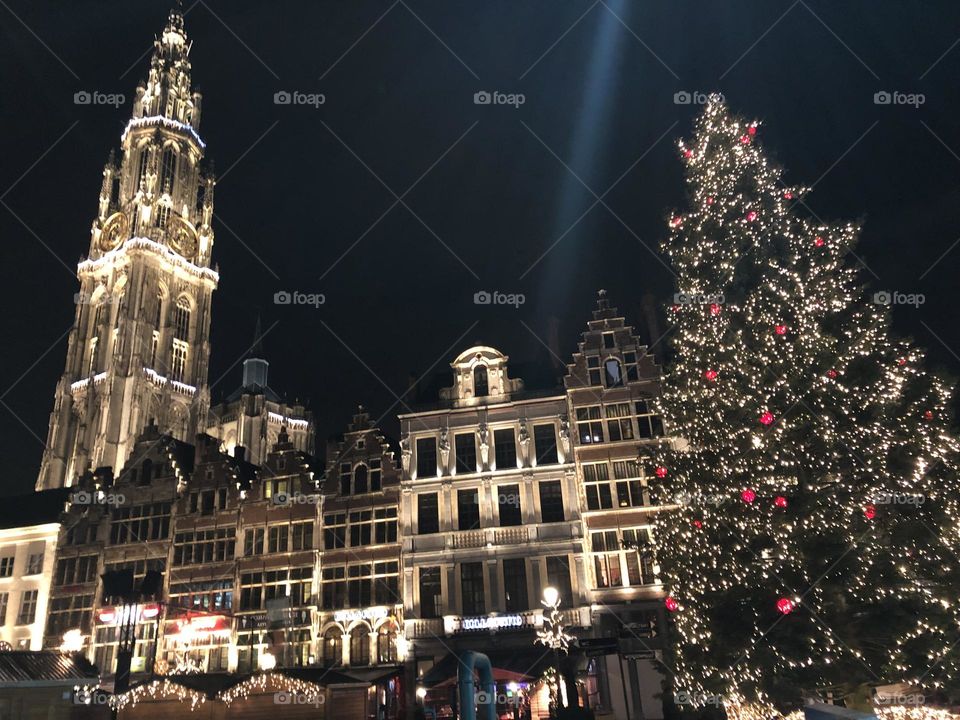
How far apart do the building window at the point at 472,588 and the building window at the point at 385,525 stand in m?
3.53

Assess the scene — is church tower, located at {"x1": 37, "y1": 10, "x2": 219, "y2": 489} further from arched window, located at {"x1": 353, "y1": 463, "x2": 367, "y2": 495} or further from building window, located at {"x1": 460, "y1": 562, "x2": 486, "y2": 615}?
building window, located at {"x1": 460, "y1": 562, "x2": 486, "y2": 615}

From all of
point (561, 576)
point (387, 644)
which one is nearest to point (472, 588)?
point (561, 576)

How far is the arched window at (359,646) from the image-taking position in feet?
90.8

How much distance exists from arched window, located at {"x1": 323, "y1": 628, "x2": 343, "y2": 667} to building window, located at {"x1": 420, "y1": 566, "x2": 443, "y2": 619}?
3849mm

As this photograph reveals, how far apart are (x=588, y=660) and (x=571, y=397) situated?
32.8ft

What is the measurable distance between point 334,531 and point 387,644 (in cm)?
512

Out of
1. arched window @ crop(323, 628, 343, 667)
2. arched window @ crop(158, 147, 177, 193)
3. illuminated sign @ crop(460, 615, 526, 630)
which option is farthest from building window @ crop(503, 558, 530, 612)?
arched window @ crop(158, 147, 177, 193)

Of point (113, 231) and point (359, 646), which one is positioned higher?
point (113, 231)

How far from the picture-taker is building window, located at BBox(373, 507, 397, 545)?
29250mm

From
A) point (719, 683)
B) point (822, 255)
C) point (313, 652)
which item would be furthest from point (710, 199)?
point (313, 652)

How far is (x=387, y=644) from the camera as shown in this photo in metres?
27.7

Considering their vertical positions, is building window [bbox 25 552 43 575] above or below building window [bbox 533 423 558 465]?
below

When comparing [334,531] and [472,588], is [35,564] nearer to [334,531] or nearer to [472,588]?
[334,531]

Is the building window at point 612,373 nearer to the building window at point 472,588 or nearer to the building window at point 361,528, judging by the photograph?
the building window at point 472,588
